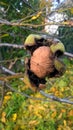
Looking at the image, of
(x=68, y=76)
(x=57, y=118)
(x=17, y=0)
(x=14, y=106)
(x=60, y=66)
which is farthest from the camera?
(x=17, y=0)

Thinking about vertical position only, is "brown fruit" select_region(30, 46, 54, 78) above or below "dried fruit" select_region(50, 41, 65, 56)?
below

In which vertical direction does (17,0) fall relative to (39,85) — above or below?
below

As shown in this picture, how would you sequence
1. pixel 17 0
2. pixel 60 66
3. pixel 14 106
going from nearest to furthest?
pixel 60 66, pixel 14 106, pixel 17 0

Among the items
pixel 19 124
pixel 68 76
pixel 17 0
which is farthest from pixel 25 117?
pixel 17 0

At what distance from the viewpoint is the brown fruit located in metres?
→ 0.56

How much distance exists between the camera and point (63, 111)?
2098 millimetres

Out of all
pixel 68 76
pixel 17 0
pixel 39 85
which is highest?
pixel 39 85

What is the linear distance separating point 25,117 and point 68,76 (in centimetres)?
75

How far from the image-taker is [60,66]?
0.57 meters

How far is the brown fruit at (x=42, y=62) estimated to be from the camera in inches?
22.1

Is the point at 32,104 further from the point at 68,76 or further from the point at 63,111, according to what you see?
the point at 68,76

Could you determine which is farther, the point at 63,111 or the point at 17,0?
the point at 17,0

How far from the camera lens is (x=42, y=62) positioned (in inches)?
22.3

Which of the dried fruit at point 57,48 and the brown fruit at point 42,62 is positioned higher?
the dried fruit at point 57,48
